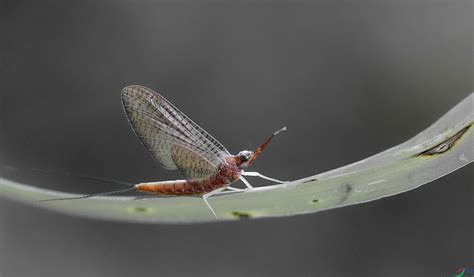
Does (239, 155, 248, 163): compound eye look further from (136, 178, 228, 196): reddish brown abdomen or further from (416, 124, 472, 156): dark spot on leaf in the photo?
(416, 124, 472, 156): dark spot on leaf

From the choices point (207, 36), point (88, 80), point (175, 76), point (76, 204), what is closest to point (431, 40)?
point (207, 36)

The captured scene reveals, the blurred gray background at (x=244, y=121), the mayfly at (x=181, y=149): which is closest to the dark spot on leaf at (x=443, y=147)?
the mayfly at (x=181, y=149)

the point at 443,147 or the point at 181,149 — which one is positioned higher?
the point at 443,147

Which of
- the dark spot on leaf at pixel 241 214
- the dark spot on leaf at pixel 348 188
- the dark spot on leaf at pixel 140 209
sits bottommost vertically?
the dark spot on leaf at pixel 140 209

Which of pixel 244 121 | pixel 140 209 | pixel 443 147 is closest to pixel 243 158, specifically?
pixel 140 209

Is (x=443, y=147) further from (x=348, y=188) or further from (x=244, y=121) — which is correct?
(x=244, y=121)

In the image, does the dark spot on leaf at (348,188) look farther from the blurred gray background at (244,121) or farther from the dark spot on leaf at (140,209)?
the blurred gray background at (244,121)

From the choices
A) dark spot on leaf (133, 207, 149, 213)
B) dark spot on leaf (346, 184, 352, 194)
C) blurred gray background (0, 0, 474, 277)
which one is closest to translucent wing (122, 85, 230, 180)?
dark spot on leaf (133, 207, 149, 213)
